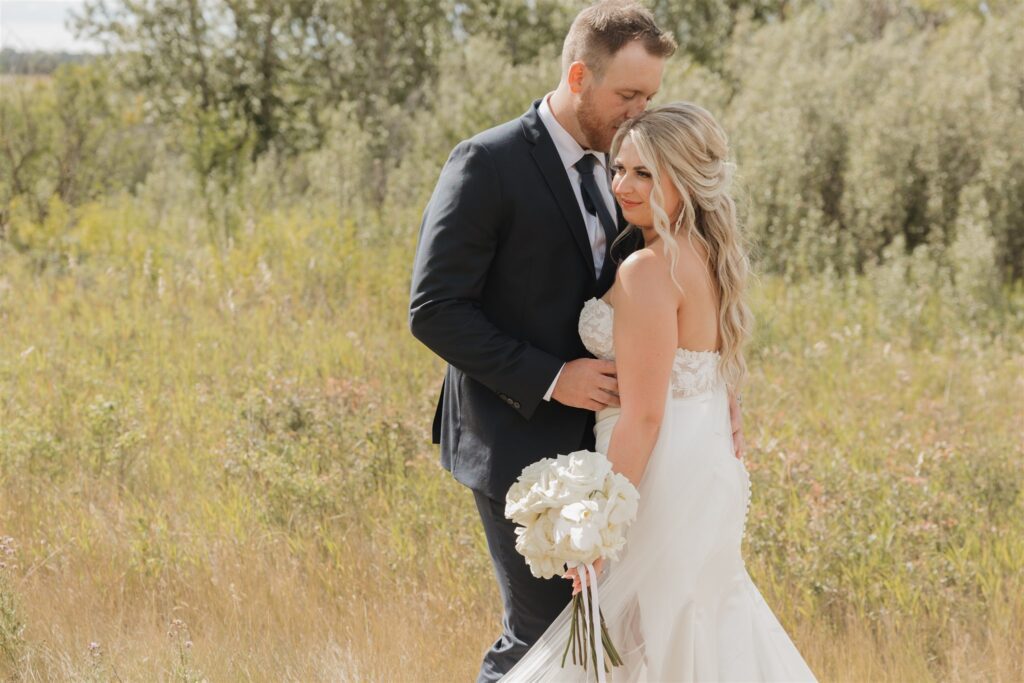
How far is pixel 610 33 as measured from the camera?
307 centimetres

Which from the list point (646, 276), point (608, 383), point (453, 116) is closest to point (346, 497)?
point (608, 383)

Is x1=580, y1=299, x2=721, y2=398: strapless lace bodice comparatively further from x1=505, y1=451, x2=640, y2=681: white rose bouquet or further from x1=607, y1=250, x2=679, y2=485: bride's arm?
x1=505, y1=451, x2=640, y2=681: white rose bouquet

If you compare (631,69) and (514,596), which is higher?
(631,69)

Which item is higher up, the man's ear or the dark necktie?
the man's ear

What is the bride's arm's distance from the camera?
9.52 ft

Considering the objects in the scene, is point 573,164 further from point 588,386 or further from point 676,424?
point 676,424

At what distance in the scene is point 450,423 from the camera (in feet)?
11.1

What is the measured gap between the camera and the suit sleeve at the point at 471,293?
303cm

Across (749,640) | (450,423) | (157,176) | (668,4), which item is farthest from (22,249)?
(668,4)

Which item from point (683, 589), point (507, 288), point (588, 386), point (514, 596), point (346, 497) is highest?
point (507, 288)

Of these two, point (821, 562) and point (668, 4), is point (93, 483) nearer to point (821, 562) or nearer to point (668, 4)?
point (821, 562)

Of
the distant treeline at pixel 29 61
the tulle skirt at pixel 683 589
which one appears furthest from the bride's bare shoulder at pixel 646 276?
the distant treeline at pixel 29 61

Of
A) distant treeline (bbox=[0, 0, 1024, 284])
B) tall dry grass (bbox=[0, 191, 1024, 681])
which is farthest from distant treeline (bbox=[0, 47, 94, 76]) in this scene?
tall dry grass (bbox=[0, 191, 1024, 681])

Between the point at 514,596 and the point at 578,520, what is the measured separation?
2.10 feet
